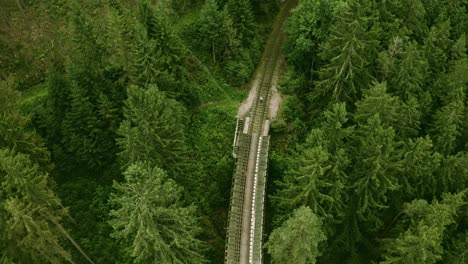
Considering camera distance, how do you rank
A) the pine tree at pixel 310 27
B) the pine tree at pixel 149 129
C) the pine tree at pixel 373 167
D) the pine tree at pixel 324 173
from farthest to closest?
the pine tree at pixel 310 27 < the pine tree at pixel 373 167 < the pine tree at pixel 324 173 < the pine tree at pixel 149 129

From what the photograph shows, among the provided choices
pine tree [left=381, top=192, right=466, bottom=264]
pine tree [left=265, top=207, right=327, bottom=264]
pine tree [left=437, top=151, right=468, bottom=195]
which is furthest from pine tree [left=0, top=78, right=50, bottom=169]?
pine tree [left=437, top=151, right=468, bottom=195]

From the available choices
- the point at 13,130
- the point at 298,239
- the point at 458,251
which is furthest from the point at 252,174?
the point at 13,130

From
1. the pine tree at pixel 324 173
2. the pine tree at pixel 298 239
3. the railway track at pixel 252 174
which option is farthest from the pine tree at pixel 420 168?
the railway track at pixel 252 174

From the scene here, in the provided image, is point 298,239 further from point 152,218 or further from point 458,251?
point 458,251

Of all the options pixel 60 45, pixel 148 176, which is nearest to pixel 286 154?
pixel 148 176

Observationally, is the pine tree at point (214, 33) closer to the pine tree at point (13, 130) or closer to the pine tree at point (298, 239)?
the pine tree at point (13, 130)

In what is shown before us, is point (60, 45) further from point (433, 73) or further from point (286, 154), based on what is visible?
point (433, 73)
